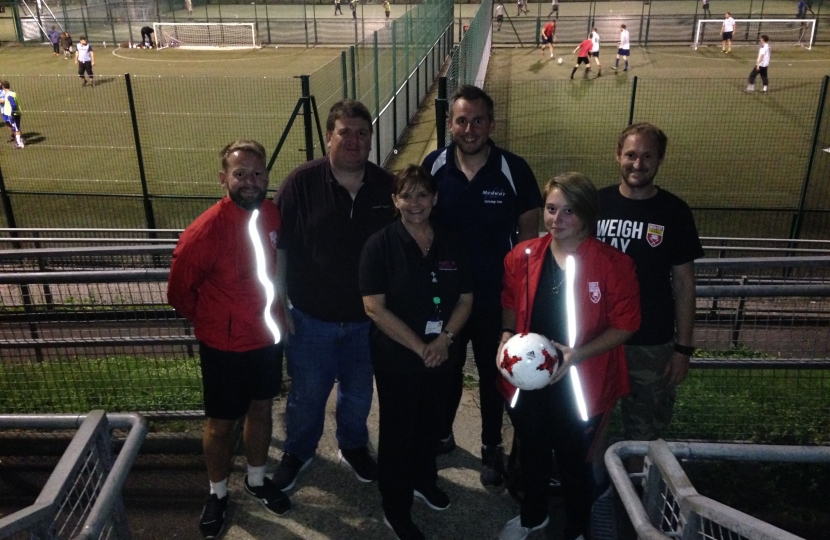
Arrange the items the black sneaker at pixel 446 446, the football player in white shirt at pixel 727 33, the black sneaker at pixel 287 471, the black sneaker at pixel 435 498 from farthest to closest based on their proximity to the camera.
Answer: the football player in white shirt at pixel 727 33, the black sneaker at pixel 446 446, the black sneaker at pixel 287 471, the black sneaker at pixel 435 498

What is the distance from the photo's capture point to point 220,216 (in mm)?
3398

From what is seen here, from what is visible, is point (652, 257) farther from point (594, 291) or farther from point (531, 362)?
point (531, 362)

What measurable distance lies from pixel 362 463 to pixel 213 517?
0.86m

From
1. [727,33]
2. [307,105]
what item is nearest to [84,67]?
[307,105]

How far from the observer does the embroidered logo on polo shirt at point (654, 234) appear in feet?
10.9

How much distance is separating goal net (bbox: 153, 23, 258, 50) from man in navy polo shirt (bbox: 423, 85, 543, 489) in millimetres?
32245

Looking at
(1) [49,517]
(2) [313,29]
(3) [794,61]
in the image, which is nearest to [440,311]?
(1) [49,517]

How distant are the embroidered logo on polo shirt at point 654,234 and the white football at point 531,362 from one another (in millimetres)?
686

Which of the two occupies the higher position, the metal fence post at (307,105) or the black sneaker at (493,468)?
the metal fence post at (307,105)

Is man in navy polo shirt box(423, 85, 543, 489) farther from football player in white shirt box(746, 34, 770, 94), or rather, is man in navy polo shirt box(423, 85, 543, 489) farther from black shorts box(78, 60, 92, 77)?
black shorts box(78, 60, 92, 77)

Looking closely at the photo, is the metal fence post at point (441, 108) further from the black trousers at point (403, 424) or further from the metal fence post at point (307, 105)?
the black trousers at point (403, 424)

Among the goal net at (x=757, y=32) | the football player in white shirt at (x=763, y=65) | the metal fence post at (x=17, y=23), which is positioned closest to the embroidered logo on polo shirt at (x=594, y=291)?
the football player in white shirt at (x=763, y=65)

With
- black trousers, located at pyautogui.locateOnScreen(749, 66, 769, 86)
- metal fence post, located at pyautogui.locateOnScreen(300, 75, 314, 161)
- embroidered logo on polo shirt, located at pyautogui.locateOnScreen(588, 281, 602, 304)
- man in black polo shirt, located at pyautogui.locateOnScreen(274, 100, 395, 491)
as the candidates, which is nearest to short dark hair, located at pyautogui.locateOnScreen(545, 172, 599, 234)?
embroidered logo on polo shirt, located at pyautogui.locateOnScreen(588, 281, 602, 304)

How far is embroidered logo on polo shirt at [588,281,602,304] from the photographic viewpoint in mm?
3152
